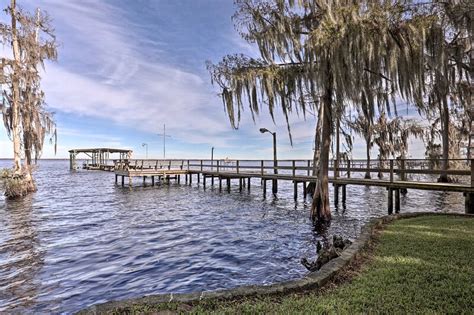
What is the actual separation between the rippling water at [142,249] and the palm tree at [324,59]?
8.84ft

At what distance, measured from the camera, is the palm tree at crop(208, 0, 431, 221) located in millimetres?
7051

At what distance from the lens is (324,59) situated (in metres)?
7.37

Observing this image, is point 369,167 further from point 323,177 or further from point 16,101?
point 16,101

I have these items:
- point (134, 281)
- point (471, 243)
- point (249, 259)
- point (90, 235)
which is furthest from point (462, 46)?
point (90, 235)

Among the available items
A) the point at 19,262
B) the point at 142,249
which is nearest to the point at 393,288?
the point at 142,249

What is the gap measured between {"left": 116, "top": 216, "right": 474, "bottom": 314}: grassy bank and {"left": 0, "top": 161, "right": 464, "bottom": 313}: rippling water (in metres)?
1.71

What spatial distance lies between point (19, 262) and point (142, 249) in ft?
8.06

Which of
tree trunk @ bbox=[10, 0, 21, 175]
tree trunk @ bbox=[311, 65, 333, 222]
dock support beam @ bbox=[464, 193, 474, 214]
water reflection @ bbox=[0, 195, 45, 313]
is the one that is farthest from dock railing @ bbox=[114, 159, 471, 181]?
tree trunk @ bbox=[10, 0, 21, 175]

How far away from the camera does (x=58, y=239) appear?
7.84 meters

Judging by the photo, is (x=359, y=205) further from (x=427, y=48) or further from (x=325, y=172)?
(x=427, y=48)

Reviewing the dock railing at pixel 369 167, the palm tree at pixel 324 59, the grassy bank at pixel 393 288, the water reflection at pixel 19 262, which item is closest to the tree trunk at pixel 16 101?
the water reflection at pixel 19 262

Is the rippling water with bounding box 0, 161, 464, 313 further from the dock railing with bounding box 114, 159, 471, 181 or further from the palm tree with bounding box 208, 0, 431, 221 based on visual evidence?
the palm tree with bounding box 208, 0, 431, 221

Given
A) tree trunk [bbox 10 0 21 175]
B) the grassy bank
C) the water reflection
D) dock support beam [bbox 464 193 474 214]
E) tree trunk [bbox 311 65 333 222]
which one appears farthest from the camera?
tree trunk [bbox 10 0 21 175]

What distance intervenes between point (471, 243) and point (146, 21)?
643 inches
